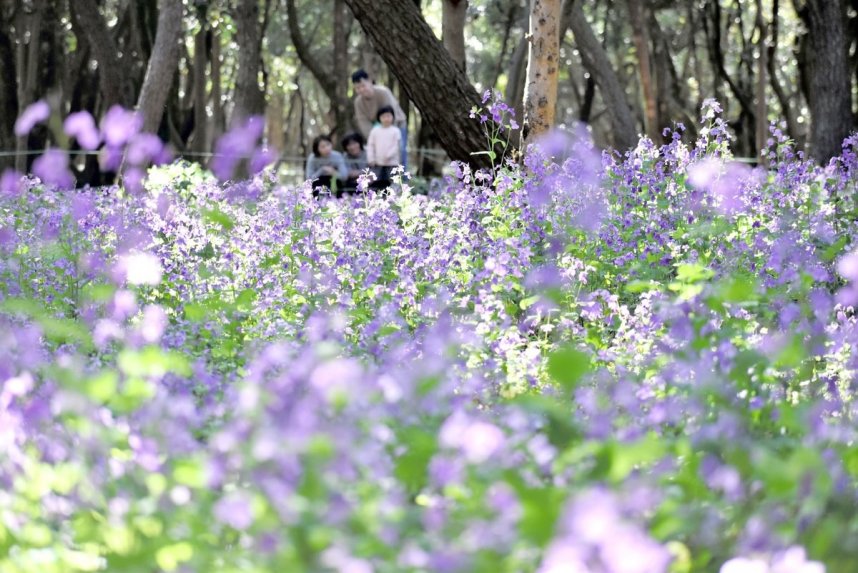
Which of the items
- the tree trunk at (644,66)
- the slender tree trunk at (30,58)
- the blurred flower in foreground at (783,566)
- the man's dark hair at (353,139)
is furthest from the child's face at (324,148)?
the blurred flower in foreground at (783,566)

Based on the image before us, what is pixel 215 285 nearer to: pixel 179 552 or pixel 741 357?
pixel 741 357

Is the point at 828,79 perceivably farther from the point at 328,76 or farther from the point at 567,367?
the point at 567,367

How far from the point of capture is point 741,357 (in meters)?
3.41

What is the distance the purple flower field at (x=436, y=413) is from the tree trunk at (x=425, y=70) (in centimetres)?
275

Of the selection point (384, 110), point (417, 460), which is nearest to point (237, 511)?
point (417, 460)

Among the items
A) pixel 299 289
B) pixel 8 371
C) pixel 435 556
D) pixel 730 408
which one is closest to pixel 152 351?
pixel 435 556

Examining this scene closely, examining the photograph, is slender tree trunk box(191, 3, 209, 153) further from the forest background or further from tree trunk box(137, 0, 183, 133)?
tree trunk box(137, 0, 183, 133)

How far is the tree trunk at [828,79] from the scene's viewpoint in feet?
50.6

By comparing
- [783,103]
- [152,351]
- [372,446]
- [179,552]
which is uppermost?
[783,103]

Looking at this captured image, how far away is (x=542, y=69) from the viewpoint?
9016mm

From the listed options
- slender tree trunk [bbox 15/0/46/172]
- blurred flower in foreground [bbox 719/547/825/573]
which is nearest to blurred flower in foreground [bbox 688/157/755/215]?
blurred flower in foreground [bbox 719/547/825/573]

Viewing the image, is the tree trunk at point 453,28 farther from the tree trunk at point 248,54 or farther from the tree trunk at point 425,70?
the tree trunk at point 248,54

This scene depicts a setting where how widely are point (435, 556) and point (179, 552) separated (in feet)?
1.65

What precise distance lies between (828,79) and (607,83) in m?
3.62
